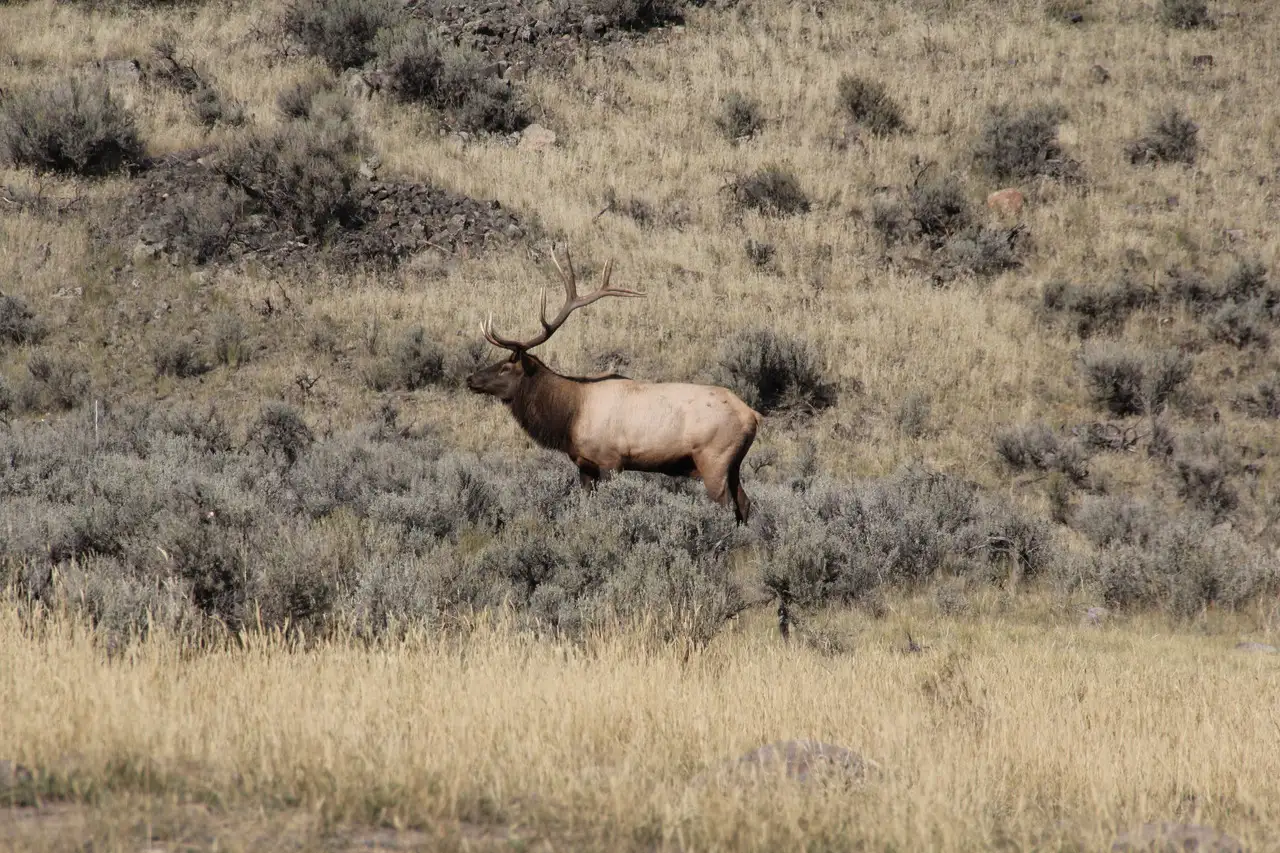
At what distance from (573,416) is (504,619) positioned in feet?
18.1

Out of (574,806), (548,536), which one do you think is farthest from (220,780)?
(548,536)

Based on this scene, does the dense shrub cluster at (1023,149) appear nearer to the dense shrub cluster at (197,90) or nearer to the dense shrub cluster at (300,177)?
the dense shrub cluster at (300,177)

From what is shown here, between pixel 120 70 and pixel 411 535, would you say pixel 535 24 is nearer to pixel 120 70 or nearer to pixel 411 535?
pixel 120 70

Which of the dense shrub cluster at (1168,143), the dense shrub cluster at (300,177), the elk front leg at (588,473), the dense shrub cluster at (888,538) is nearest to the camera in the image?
the dense shrub cluster at (888,538)

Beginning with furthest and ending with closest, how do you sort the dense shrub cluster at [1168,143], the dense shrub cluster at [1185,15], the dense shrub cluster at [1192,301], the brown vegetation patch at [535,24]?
1. the dense shrub cluster at [1185,15]
2. the brown vegetation patch at [535,24]
3. the dense shrub cluster at [1168,143]
4. the dense shrub cluster at [1192,301]

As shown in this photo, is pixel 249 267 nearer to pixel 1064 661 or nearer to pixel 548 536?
pixel 548 536

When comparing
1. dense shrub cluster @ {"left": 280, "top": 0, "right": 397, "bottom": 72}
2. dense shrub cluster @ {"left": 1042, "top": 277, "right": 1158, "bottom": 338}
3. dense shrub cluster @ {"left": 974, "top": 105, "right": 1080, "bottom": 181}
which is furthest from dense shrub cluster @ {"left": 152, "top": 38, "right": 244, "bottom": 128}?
dense shrub cluster @ {"left": 1042, "top": 277, "right": 1158, "bottom": 338}

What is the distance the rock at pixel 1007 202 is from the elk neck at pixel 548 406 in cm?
1330

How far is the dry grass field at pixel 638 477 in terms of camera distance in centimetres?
481

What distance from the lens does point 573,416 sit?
39.5 feet

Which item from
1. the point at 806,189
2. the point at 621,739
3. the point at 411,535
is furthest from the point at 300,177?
the point at 621,739

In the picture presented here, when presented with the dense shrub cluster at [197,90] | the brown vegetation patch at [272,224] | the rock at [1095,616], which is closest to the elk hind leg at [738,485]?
the rock at [1095,616]

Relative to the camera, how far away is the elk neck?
12234 millimetres

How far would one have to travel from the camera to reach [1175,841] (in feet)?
14.1
